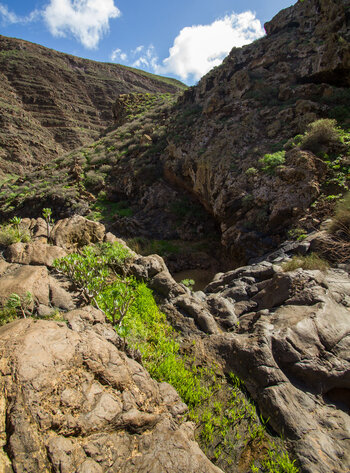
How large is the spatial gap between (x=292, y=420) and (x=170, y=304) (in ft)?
9.18

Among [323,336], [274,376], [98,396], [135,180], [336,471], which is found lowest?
[336,471]

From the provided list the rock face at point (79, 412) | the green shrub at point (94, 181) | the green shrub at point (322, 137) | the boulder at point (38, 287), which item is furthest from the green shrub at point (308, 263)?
the green shrub at point (94, 181)

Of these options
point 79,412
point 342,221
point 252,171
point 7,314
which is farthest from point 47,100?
point 79,412

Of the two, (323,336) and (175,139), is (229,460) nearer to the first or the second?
(323,336)

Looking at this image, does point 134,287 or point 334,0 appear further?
point 334,0

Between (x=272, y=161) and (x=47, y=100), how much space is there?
4367 centimetres

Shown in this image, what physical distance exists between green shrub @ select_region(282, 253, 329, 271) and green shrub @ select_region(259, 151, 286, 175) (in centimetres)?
522

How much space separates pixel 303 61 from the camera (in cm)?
1400

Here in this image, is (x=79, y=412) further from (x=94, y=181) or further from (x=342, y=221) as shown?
(x=94, y=181)

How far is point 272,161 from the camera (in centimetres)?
991

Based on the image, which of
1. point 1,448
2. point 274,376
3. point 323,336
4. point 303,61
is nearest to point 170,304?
point 274,376

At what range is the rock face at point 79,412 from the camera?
5.42 ft

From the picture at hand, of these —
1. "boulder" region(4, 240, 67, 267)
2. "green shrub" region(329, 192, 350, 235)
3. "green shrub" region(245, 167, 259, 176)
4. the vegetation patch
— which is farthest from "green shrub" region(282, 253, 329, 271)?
"green shrub" region(245, 167, 259, 176)

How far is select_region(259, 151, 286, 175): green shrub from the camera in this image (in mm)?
9719
